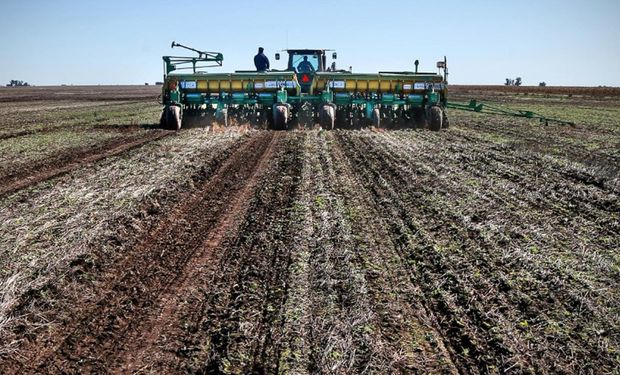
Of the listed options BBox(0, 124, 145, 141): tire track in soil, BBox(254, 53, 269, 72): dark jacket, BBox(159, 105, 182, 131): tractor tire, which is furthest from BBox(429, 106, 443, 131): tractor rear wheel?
BBox(0, 124, 145, 141): tire track in soil

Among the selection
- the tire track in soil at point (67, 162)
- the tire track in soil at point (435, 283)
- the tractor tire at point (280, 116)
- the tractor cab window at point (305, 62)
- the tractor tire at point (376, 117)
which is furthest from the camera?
the tractor cab window at point (305, 62)

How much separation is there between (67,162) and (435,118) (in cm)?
1153

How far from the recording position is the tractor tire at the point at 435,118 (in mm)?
18109

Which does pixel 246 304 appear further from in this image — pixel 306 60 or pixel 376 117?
pixel 306 60

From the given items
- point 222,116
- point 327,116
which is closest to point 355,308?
point 327,116

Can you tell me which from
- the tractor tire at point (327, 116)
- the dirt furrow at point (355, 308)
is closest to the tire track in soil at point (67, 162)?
the dirt furrow at point (355, 308)

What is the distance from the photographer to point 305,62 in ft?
69.0

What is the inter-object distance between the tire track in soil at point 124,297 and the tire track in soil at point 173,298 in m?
0.05

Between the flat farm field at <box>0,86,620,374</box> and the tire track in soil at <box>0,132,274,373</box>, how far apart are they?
0.02 m

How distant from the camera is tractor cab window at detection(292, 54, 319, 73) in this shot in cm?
2092

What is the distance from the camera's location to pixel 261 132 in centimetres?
1694

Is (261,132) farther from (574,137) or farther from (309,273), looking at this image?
(309,273)

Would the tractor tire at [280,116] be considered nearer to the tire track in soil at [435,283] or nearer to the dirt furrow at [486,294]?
the tire track in soil at [435,283]

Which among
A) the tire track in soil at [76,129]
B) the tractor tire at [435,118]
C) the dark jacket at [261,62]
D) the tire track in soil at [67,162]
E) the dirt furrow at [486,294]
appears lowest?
the dirt furrow at [486,294]
